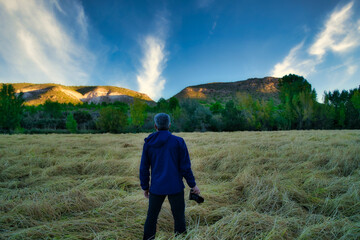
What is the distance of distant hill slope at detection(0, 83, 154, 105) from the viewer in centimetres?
11515

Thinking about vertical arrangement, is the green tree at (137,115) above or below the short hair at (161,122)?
above

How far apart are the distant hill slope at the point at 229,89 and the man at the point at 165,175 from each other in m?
93.2

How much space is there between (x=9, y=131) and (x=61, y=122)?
19181mm

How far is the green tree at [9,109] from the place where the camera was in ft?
99.2

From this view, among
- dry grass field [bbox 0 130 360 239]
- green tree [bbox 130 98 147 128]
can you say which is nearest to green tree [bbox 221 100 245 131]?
green tree [bbox 130 98 147 128]

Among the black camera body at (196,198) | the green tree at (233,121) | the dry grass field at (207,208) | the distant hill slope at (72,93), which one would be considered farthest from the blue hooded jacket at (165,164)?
the distant hill slope at (72,93)

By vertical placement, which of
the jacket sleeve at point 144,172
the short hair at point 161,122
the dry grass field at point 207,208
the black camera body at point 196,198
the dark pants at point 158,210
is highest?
the short hair at point 161,122

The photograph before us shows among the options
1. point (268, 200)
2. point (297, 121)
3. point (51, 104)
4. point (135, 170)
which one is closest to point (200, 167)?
point (135, 170)

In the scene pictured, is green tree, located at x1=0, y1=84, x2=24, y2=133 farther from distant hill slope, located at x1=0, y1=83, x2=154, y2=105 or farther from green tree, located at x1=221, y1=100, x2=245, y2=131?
distant hill slope, located at x1=0, y1=83, x2=154, y2=105

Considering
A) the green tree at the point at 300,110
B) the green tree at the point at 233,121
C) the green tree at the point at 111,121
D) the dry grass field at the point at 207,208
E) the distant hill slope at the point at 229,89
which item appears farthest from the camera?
the distant hill slope at the point at 229,89

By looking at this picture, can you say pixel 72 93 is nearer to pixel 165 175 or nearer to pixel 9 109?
pixel 9 109

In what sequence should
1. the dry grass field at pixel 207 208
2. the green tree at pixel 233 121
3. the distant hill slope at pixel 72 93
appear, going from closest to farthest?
the dry grass field at pixel 207 208 → the green tree at pixel 233 121 → the distant hill slope at pixel 72 93

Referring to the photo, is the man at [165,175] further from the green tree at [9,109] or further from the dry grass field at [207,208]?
the green tree at [9,109]

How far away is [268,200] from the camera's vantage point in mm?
2539
